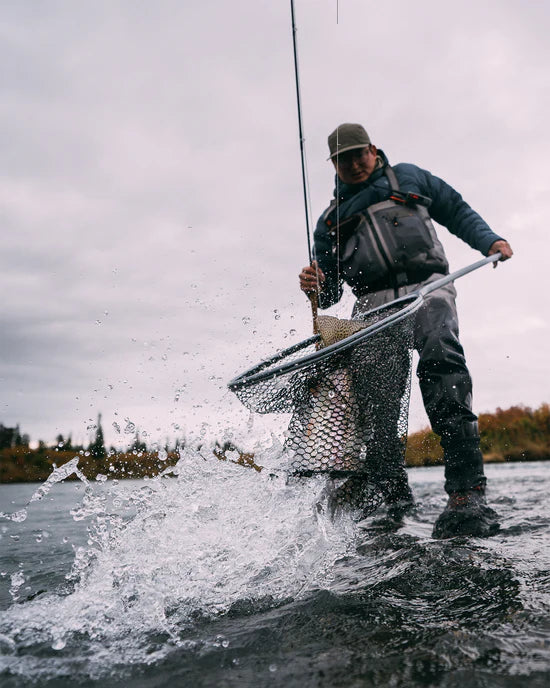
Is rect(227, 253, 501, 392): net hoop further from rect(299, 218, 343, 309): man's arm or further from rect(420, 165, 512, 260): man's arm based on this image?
rect(299, 218, 343, 309): man's arm

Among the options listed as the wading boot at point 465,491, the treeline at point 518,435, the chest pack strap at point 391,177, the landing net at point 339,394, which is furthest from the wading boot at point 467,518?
the treeline at point 518,435

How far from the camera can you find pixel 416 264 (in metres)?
3.26

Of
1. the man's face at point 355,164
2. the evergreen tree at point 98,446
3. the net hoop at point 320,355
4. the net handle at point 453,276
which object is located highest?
the man's face at point 355,164

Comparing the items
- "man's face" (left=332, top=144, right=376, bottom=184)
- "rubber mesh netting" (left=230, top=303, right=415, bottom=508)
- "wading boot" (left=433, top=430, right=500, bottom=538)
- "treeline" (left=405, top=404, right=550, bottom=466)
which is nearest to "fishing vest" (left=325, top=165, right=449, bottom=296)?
"man's face" (left=332, top=144, right=376, bottom=184)

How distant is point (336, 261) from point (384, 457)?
160cm

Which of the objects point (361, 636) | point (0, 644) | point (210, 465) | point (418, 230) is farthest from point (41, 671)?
point (418, 230)

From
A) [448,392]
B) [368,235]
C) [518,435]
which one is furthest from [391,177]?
[518,435]

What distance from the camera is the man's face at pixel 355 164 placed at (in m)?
3.42

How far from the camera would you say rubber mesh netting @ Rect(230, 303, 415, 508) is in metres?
2.34

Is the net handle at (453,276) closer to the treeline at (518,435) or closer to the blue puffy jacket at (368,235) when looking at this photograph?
the blue puffy jacket at (368,235)

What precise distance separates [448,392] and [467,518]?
2.27 ft

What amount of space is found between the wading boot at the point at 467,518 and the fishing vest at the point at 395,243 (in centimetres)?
134

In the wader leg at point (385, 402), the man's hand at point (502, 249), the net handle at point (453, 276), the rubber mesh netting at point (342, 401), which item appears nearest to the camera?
the rubber mesh netting at point (342, 401)

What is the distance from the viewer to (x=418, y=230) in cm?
326
